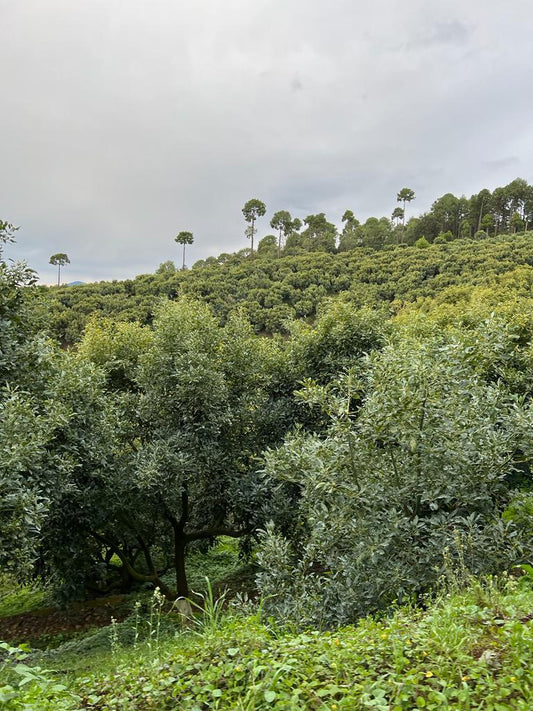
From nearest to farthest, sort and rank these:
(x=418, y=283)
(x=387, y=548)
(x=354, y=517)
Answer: (x=387, y=548) < (x=354, y=517) < (x=418, y=283)

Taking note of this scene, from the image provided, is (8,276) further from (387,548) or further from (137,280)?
(137,280)

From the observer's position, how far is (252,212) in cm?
7194

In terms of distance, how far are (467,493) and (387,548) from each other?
3.47 ft

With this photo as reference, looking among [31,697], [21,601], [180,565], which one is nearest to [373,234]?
[180,565]

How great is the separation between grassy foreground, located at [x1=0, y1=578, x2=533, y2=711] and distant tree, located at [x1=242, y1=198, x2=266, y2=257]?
6994cm

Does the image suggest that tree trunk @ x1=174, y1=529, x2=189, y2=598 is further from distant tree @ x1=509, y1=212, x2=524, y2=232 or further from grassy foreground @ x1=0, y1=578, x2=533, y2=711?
distant tree @ x1=509, y1=212, x2=524, y2=232

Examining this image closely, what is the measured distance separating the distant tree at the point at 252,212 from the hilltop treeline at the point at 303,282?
12.6m

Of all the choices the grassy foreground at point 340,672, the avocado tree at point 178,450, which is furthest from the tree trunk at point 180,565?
the grassy foreground at point 340,672

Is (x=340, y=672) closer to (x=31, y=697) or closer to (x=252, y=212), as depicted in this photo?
(x=31, y=697)

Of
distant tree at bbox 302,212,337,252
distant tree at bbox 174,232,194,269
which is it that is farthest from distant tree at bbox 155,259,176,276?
distant tree at bbox 302,212,337,252

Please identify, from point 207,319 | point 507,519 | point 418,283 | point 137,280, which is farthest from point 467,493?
point 137,280

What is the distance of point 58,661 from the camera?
20.8ft

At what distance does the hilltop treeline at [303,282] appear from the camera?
41.1 metres

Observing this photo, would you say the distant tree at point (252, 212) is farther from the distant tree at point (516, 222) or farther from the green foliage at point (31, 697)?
the green foliage at point (31, 697)
